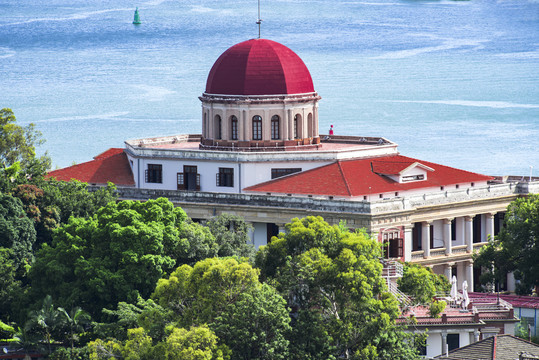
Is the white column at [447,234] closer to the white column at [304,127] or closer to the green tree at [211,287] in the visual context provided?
the white column at [304,127]

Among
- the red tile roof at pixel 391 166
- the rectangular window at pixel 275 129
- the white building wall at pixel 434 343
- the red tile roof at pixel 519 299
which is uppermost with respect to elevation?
the rectangular window at pixel 275 129

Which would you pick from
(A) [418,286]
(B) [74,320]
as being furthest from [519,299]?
(B) [74,320]

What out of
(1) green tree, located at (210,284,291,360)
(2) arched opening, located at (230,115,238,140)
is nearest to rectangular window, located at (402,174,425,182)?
(2) arched opening, located at (230,115,238,140)

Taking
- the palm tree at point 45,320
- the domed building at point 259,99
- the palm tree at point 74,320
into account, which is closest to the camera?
the palm tree at point 45,320

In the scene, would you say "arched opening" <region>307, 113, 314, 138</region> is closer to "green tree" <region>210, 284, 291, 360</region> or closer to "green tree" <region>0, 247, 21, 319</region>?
"green tree" <region>0, 247, 21, 319</region>

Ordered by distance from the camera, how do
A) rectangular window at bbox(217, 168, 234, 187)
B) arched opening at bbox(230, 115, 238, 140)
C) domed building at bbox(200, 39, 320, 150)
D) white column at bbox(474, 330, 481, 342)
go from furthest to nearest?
arched opening at bbox(230, 115, 238, 140)
domed building at bbox(200, 39, 320, 150)
rectangular window at bbox(217, 168, 234, 187)
white column at bbox(474, 330, 481, 342)

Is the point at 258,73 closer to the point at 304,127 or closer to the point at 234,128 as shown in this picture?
the point at 234,128

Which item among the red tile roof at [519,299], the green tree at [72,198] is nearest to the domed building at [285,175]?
the green tree at [72,198]
